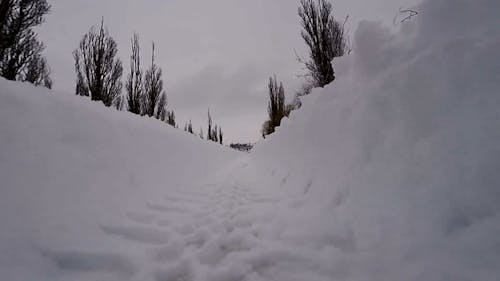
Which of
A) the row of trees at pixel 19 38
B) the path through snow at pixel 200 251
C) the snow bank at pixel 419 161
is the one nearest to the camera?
the snow bank at pixel 419 161

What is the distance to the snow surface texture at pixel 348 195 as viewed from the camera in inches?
45.0

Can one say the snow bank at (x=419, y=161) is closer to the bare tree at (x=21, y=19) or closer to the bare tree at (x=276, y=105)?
the bare tree at (x=21, y=19)

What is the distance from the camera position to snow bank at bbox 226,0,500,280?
3.51 ft

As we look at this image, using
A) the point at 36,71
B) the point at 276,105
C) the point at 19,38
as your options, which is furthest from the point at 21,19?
the point at 276,105

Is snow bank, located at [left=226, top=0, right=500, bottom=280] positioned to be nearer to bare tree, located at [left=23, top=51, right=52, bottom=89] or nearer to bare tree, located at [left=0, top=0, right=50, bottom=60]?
bare tree, located at [left=0, top=0, right=50, bottom=60]

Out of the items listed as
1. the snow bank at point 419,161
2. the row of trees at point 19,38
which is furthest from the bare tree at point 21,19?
the snow bank at point 419,161

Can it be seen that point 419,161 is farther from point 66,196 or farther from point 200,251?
point 66,196

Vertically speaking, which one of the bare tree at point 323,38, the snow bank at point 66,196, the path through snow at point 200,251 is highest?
the bare tree at point 323,38

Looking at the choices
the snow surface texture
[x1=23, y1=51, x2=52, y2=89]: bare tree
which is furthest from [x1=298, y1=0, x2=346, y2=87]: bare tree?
[x1=23, y1=51, x2=52, y2=89]: bare tree

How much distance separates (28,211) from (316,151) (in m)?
2.59

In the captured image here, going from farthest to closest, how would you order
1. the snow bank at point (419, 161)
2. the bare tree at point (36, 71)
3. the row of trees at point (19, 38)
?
the bare tree at point (36, 71), the row of trees at point (19, 38), the snow bank at point (419, 161)

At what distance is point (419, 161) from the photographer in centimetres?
140

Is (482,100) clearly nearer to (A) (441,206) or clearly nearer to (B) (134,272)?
(A) (441,206)

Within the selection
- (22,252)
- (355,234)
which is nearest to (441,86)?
(355,234)
